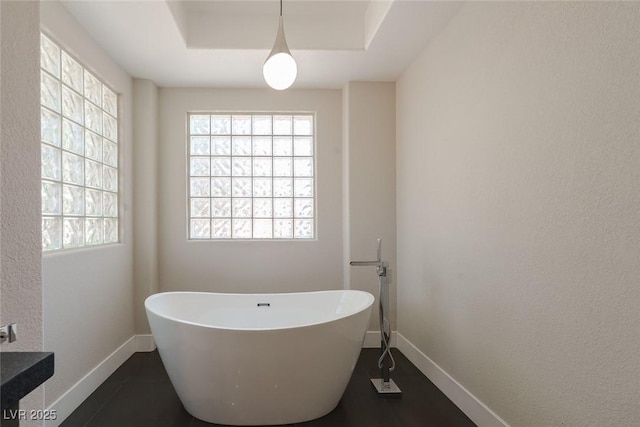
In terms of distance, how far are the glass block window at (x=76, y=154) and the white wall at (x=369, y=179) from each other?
187cm

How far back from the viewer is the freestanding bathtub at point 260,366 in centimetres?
179

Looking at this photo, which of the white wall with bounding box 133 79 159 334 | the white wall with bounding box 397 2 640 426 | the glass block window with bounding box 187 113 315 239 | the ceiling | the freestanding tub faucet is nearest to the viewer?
the white wall with bounding box 397 2 640 426

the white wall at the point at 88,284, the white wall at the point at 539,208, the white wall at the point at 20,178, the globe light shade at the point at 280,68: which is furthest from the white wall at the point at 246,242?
the white wall at the point at 20,178

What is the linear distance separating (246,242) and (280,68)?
168cm

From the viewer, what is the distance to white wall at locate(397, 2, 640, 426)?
112 cm

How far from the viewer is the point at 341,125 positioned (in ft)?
10.5

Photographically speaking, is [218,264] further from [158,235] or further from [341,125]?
[341,125]

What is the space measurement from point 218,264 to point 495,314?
7.38 feet

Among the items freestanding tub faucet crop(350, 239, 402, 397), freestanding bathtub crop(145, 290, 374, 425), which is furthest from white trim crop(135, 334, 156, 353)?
freestanding tub faucet crop(350, 239, 402, 397)

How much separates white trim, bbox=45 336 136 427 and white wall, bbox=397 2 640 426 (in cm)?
224

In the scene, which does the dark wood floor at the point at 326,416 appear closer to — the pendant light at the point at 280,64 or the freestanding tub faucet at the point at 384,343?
the freestanding tub faucet at the point at 384,343

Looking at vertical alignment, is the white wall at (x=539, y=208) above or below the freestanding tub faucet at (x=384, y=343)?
above

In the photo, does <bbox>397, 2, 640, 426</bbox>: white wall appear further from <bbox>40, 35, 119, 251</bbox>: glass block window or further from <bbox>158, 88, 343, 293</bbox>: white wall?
<bbox>40, 35, 119, 251</bbox>: glass block window

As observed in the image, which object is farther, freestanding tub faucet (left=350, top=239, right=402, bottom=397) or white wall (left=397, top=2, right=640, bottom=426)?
freestanding tub faucet (left=350, top=239, right=402, bottom=397)
